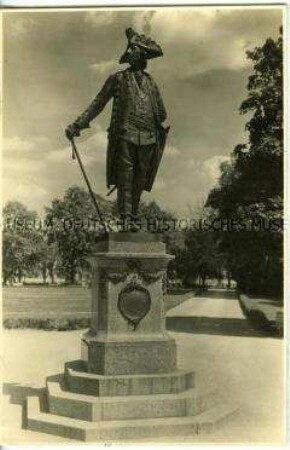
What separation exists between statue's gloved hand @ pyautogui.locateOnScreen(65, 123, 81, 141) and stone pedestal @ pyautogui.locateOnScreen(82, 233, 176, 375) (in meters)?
1.76

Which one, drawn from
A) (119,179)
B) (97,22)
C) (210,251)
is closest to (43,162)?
(97,22)

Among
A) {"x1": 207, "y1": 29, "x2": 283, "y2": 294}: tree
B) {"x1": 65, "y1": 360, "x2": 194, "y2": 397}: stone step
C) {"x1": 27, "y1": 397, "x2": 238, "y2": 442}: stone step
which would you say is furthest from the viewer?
{"x1": 207, "y1": 29, "x2": 283, "y2": 294}: tree

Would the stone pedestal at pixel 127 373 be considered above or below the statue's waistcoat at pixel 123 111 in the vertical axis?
below

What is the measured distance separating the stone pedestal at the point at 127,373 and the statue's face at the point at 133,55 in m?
2.65

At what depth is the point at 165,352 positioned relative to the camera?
8.63 metres

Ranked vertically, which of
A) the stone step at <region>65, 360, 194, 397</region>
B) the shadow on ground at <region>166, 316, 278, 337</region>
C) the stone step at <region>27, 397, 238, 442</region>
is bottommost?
the shadow on ground at <region>166, 316, 278, 337</region>

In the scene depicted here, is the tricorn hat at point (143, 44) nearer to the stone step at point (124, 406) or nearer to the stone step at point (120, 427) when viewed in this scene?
the stone step at point (124, 406)

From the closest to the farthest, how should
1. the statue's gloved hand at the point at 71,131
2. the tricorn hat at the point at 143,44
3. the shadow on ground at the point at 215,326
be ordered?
the tricorn hat at the point at 143,44 → the statue's gloved hand at the point at 71,131 → the shadow on ground at the point at 215,326

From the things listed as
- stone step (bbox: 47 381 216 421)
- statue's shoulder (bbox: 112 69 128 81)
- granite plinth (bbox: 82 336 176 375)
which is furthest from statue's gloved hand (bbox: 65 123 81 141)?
stone step (bbox: 47 381 216 421)

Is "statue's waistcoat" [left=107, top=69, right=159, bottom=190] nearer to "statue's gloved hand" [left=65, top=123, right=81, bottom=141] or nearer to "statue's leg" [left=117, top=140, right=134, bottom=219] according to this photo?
"statue's leg" [left=117, top=140, right=134, bottom=219]

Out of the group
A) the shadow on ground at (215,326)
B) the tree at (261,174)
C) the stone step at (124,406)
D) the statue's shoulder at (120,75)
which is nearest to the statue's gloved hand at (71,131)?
the statue's shoulder at (120,75)

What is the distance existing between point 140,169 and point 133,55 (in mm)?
1717

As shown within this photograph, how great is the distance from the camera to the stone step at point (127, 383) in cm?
820

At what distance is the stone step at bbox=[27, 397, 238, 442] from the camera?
756cm
